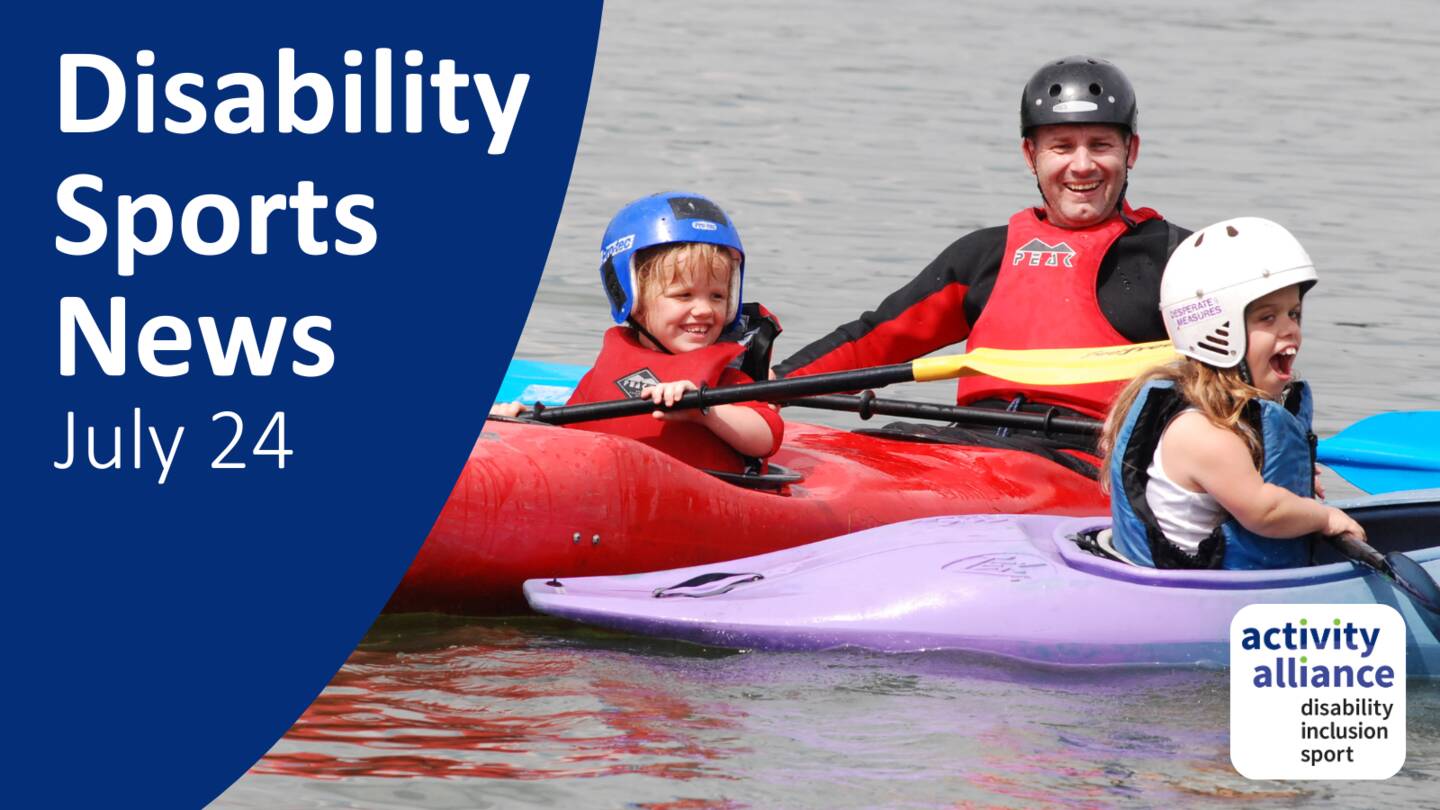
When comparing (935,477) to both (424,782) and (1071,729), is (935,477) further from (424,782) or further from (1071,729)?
(424,782)

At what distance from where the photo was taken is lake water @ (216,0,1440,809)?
15.4ft

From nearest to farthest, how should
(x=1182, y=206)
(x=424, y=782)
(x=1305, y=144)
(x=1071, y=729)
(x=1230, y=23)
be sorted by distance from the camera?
(x=424, y=782) < (x=1071, y=729) < (x=1182, y=206) < (x=1305, y=144) < (x=1230, y=23)

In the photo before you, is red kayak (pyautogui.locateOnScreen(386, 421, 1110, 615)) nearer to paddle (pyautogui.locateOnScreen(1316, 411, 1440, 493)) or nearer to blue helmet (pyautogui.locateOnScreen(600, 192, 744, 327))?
blue helmet (pyautogui.locateOnScreen(600, 192, 744, 327))

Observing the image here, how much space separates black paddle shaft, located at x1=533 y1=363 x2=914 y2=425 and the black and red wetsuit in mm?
593

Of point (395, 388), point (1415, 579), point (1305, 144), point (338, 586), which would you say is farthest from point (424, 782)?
point (1305, 144)

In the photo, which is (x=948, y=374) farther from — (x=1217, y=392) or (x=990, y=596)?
(x=1217, y=392)

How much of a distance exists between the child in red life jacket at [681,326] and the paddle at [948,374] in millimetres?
65

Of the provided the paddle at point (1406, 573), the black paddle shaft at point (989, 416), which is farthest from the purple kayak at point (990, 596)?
the black paddle shaft at point (989, 416)

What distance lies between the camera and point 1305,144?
15438 millimetres

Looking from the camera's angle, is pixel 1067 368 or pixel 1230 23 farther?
pixel 1230 23

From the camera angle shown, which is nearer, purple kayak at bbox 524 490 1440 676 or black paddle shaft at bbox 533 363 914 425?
purple kayak at bbox 524 490 1440 676

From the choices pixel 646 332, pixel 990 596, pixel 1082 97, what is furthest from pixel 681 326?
pixel 1082 97

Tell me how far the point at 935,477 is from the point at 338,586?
2210 millimetres

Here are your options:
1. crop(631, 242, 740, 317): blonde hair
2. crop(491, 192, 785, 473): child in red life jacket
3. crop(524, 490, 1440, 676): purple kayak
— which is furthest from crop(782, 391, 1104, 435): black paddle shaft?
crop(524, 490, 1440, 676): purple kayak
